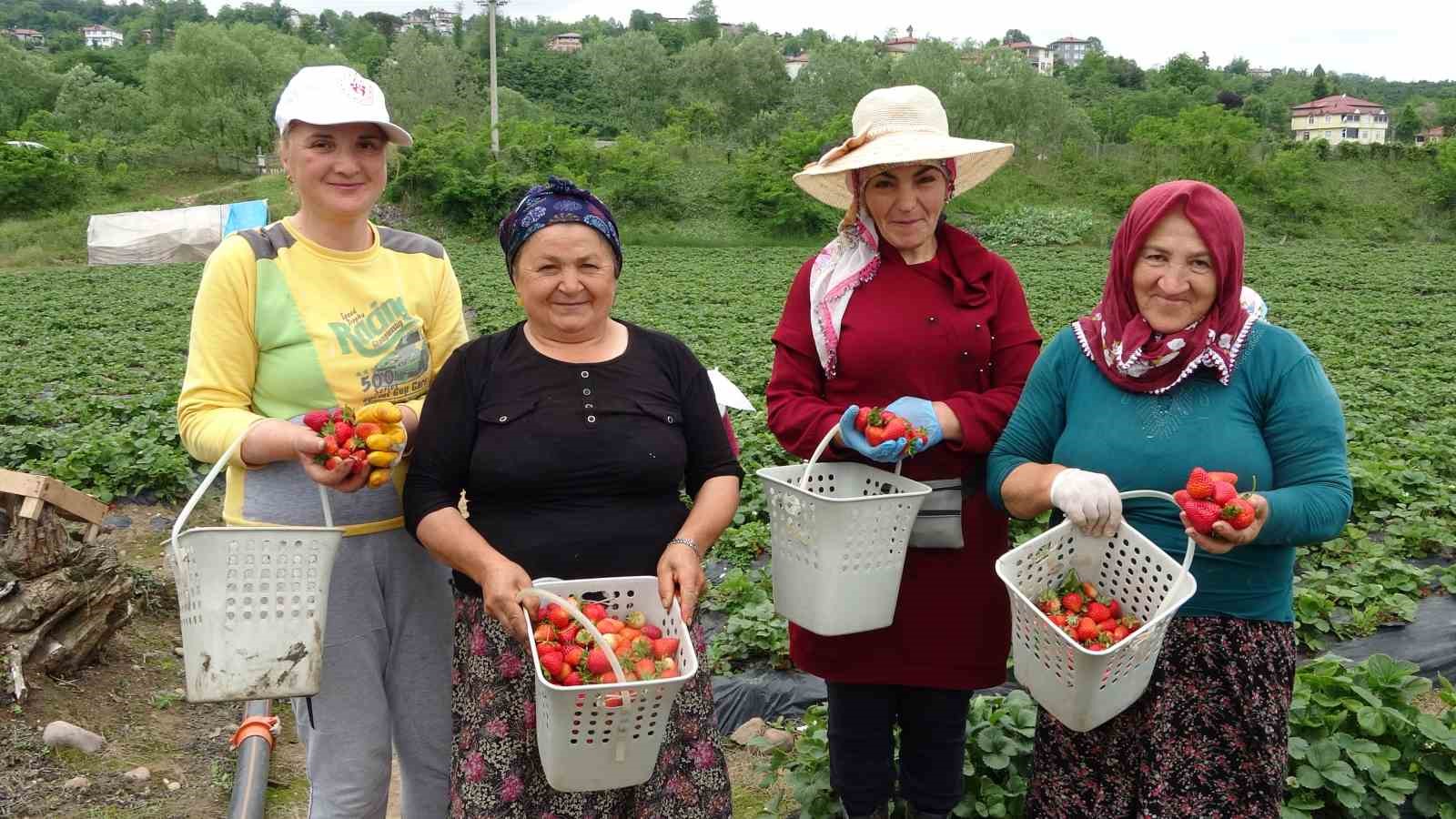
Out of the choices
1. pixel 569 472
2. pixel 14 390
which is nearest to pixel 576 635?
pixel 569 472

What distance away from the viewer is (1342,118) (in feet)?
291

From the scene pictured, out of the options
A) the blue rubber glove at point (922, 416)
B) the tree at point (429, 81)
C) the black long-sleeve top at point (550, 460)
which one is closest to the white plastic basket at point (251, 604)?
the black long-sleeve top at point (550, 460)

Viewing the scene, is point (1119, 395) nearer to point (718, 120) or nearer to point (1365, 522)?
point (1365, 522)

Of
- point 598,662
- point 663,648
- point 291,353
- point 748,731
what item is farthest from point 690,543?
point 748,731

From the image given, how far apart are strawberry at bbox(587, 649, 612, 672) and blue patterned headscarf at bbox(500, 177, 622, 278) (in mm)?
843

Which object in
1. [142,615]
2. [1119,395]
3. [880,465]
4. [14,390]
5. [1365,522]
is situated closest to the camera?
[1119,395]

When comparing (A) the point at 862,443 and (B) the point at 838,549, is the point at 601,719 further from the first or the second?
(A) the point at 862,443

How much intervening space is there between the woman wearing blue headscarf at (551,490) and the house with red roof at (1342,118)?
99474 millimetres

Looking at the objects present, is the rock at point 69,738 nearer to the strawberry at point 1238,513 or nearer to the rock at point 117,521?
the rock at point 117,521

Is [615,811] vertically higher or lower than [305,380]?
lower

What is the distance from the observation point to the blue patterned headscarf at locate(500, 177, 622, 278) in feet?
7.66

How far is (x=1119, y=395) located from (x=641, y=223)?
29.4 meters

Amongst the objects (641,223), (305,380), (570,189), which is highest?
(570,189)

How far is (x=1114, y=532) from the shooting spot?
7.33 feet
